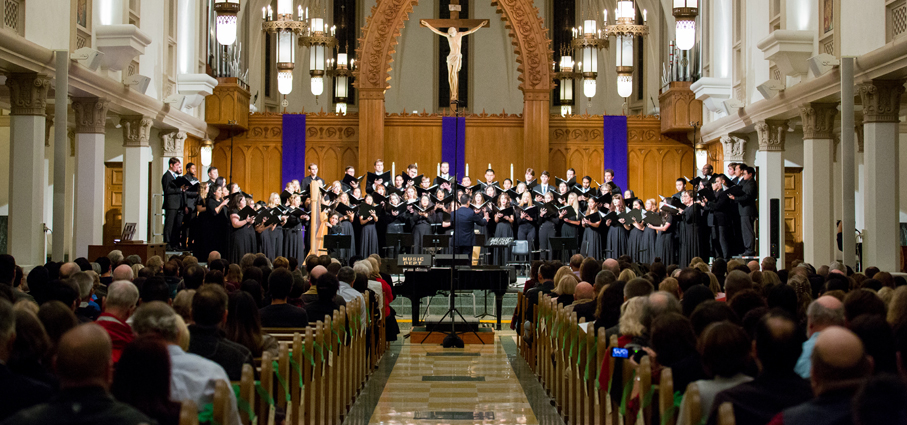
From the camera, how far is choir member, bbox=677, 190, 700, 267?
11359 mm

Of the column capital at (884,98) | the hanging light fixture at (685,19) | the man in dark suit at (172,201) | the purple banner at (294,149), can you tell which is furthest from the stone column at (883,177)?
the purple banner at (294,149)

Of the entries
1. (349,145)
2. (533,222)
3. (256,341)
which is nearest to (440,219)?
(533,222)

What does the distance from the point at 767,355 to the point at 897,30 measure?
741cm

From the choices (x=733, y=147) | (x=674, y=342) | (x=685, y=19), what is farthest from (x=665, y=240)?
(x=674, y=342)

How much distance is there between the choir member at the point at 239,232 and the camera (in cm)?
1118

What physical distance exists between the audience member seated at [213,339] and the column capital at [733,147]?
11.9 m

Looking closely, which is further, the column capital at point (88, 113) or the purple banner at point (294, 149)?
the purple banner at point (294, 149)

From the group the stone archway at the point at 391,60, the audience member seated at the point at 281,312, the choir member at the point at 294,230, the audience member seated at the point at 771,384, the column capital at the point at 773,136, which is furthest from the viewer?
the stone archway at the point at 391,60

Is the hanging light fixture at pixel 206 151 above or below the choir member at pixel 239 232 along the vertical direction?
above

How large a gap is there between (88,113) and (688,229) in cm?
805

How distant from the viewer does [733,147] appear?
45.3ft

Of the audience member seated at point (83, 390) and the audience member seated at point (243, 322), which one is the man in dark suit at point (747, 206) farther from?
the audience member seated at point (83, 390)

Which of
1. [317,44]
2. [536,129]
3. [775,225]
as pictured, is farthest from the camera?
[317,44]

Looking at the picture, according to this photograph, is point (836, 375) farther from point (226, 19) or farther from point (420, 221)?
point (226, 19)
